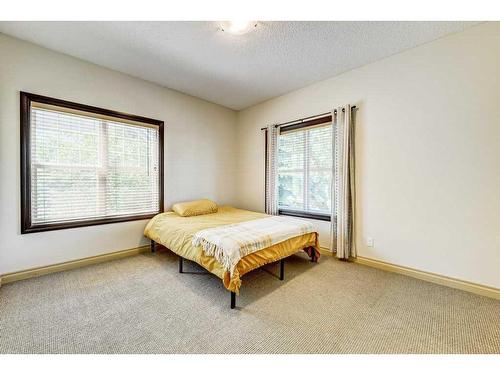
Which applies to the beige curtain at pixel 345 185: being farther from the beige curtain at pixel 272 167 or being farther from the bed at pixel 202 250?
the beige curtain at pixel 272 167

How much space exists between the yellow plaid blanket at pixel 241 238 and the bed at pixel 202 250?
0.06 metres

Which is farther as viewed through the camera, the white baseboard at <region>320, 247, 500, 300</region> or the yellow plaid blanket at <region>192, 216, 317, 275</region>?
the white baseboard at <region>320, 247, 500, 300</region>

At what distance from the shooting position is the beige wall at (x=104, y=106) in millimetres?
2096

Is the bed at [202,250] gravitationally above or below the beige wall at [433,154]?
below

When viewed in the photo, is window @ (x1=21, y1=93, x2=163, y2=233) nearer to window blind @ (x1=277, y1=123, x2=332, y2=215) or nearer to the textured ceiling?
the textured ceiling

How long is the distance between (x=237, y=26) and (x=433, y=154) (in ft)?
7.67

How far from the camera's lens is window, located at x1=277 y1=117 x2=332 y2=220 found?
9.84ft

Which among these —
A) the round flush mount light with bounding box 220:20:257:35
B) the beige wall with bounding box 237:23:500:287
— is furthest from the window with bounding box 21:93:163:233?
the beige wall with bounding box 237:23:500:287

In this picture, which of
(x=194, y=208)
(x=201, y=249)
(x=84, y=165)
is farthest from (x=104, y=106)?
(x=201, y=249)

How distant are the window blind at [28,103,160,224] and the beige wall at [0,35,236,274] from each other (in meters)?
0.16

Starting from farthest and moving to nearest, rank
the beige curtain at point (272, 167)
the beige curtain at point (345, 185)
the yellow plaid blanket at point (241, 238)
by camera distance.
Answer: the beige curtain at point (272, 167) < the beige curtain at point (345, 185) < the yellow plaid blanket at point (241, 238)

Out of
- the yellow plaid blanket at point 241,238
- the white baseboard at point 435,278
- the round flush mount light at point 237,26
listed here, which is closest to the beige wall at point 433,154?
the white baseboard at point 435,278

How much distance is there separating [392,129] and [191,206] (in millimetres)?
2807

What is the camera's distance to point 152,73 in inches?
110
